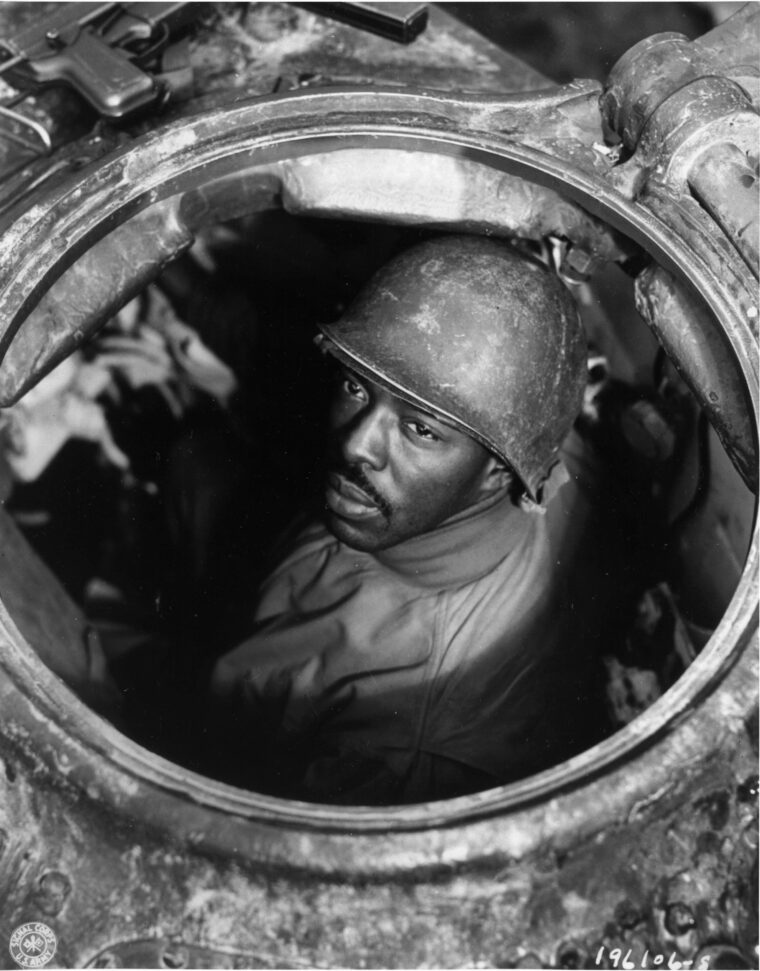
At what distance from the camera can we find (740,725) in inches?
74.5

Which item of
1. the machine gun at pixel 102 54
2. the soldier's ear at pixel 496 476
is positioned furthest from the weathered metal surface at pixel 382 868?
the machine gun at pixel 102 54

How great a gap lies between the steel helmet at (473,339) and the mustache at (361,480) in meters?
0.19

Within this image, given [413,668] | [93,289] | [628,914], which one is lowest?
[413,668]

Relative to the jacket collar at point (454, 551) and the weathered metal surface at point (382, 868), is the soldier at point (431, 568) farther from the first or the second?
the weathered metal surface at point (382, 868)

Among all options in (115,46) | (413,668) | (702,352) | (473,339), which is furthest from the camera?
(115,46)

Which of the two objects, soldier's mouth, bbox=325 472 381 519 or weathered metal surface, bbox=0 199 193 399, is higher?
weathered metal surface, bbox=0 199 193 399

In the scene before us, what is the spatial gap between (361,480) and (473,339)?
0.33 metres

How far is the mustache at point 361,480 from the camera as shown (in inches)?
98.7

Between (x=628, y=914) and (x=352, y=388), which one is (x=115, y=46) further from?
(x=628, y=914)

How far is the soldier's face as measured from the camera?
8.10ft

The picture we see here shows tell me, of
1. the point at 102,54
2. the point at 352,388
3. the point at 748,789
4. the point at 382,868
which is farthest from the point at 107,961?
the point at 102,54

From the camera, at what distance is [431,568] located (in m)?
2.74

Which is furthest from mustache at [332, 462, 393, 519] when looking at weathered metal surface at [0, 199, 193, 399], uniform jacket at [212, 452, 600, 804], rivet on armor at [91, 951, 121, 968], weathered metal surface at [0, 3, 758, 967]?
rivet on armor at [91, 951, 121, 968]

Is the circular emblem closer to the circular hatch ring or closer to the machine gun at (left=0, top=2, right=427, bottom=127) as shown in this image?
the circular hatch ring
